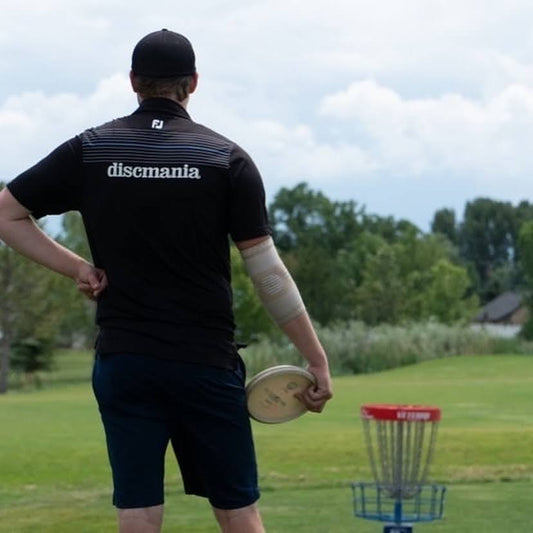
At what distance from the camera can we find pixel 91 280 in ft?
14.4

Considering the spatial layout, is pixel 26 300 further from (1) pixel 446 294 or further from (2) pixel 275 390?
(2) pixel 275 390

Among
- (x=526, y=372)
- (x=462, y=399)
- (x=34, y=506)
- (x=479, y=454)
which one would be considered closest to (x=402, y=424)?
(x=34, y=506)

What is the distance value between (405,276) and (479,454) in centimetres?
7848

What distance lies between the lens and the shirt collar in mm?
4383

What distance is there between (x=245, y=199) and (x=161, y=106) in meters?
0.41

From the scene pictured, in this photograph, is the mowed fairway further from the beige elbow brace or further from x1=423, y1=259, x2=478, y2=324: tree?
x1=423, y1=259, x2=478, y2=324: tree

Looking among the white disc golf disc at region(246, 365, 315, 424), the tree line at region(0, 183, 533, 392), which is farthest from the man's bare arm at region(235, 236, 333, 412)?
the tree line at region(0, 183, 533, 392)

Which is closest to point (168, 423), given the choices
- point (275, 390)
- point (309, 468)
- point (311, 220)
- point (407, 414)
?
point (275, 390)

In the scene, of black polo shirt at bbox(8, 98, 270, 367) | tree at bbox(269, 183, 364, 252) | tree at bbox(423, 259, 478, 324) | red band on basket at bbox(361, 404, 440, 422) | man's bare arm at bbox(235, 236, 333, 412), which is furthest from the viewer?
tree at bbox(269, 183, 364, 252)

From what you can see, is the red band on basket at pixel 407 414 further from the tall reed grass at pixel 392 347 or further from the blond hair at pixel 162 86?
the tall reed grass at pixel 392 347

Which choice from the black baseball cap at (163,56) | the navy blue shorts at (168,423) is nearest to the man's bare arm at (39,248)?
the navy blue shorts at (168,423)

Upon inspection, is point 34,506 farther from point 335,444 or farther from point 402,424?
point 335,444

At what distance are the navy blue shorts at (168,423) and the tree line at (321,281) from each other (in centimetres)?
5246

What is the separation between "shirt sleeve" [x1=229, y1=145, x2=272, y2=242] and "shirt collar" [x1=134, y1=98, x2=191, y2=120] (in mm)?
244
